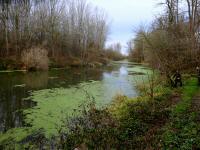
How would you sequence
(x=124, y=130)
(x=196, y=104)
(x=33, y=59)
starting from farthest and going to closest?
(x=33, y=59)
(x=196, y=104)
(x=124, y=130)

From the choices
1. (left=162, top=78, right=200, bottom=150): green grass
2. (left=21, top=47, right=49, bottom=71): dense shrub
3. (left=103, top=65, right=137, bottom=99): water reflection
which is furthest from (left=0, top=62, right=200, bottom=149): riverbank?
(left=21, top=47, right=49, bottom=71): dense shrub

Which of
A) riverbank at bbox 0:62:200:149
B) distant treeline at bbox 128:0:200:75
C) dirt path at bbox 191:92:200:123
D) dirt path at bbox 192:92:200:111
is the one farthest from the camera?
distant treeline at bbox 128:0:200:75

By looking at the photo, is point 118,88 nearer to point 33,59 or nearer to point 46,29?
point 33,59

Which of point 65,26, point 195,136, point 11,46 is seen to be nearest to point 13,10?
point 11,46

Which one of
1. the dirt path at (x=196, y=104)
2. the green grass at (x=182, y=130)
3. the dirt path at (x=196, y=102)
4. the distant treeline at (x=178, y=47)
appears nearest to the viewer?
the green grass at (x=182, y=130)

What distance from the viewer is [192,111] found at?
9.03 meters

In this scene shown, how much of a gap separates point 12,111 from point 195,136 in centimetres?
804

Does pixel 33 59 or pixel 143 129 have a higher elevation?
pixel 33 59

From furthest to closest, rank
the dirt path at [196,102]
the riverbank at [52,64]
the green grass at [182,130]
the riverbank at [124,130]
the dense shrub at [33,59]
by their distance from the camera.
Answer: the riverbank at [52,64] < the dense shrub at [33,59] < the dirt path at [196,102] < the riverbank at [124,130] < the green grass at [182,130]

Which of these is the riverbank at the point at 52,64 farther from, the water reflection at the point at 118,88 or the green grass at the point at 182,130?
the green grass at the point at 182,130

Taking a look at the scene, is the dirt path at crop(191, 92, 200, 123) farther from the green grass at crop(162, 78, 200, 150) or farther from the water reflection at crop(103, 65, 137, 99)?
the water reflection at crop(103, 65, 137, 99)

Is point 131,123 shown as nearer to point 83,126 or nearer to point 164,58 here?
point 83,126

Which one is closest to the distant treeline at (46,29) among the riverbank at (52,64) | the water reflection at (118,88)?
the riverbank at (52,64)

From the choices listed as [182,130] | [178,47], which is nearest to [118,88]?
[178,47]
